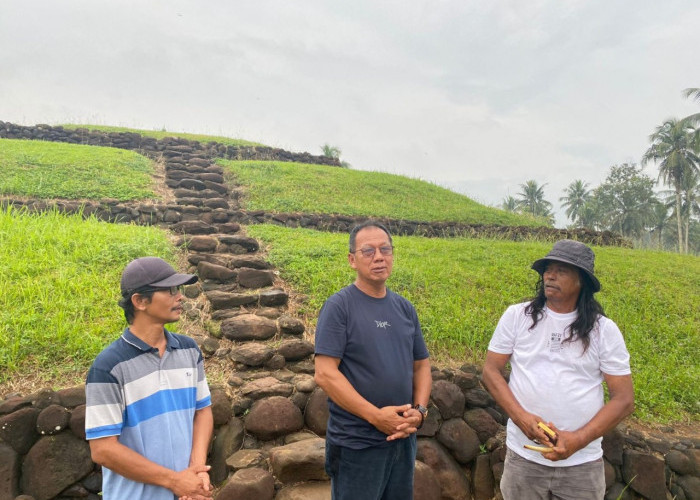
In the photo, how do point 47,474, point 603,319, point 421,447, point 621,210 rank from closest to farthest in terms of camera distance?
1. point 603,319
2. point 47,474
3. point 421,447
4. point 621,210

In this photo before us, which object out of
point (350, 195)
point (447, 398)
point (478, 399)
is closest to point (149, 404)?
point (447, 398)

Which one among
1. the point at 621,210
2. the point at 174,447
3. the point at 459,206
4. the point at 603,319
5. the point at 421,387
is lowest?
the point at 174,447

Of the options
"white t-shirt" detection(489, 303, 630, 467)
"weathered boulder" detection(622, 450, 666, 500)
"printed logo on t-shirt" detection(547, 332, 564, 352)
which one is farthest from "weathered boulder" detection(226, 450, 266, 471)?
"weathered boulder" detection(622, 450, 666, 500)

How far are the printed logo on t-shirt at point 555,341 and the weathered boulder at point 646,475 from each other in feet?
6.93

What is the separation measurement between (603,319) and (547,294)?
31 centimetres

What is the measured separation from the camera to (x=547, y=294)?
2.62 meters

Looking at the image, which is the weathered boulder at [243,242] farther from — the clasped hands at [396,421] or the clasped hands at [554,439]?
the clasped hands at [554,439]

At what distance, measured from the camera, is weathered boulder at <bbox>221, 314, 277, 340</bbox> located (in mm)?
4512

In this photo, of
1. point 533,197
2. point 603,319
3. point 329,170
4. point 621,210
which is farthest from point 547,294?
point 533,197

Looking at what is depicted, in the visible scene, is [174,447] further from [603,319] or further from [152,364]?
[603,319]

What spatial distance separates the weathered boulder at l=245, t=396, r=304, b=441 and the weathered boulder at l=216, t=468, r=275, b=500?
1.32ft

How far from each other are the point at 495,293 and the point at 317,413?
355 centimetres

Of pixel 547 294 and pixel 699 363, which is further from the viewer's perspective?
pixel 699 363

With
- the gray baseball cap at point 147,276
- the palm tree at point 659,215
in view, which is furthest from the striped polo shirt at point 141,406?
the palm tree at point 659,215
